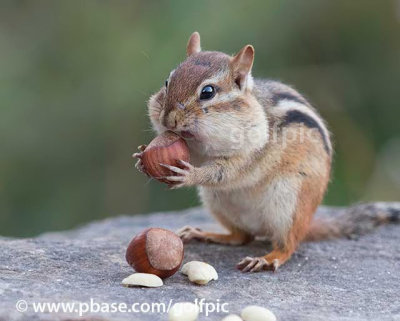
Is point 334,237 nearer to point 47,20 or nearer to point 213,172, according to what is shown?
point 213,172

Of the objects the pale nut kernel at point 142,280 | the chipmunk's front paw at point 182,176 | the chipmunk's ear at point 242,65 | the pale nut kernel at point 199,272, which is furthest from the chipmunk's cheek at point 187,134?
the pale nut kernel at point 142,280

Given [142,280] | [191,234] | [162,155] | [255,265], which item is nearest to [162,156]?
[162,155]

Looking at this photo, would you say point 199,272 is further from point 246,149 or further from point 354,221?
point 354,221

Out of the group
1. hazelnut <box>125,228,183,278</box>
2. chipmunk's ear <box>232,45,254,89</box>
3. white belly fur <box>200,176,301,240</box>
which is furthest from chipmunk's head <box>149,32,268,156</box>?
hazelnut <box>125,228,183,278</box>

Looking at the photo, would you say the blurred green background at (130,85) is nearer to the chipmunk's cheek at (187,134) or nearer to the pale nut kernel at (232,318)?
the chipmunk's cheek at (187,134)

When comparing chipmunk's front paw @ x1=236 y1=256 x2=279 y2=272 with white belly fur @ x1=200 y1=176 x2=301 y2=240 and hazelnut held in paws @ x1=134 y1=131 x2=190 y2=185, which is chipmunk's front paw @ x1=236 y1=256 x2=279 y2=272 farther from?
hazelnut held in paws @ x1=134 y1=131 x2=190 y2=185

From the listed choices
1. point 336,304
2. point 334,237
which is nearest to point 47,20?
point 334,237
